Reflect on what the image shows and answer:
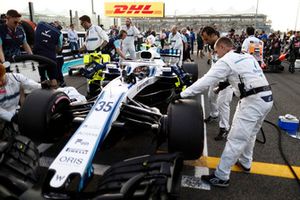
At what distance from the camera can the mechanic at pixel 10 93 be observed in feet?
10.1

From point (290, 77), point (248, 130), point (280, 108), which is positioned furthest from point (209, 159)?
point (290, 77)

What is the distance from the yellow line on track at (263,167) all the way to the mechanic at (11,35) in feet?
12.6

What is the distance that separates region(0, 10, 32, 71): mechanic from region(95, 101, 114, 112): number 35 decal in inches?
115

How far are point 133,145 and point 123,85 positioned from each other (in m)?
0.84

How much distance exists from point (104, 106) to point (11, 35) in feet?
10.8

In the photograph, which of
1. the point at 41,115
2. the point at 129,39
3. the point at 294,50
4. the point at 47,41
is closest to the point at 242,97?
the point at 41,115

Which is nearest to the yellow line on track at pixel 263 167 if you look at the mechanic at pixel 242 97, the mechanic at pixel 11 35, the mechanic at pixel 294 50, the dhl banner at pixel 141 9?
the mechanic at pixel 242 97

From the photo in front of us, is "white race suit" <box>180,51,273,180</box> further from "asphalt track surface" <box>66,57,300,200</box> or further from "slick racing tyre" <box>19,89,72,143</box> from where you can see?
"slick racing tyre" <box>19,89,72,143</box>

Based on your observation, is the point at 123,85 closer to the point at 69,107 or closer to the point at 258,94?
the point at 69,107

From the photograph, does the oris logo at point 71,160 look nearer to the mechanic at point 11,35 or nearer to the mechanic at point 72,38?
the mechanic at point 11,35

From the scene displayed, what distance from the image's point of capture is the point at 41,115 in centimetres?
261

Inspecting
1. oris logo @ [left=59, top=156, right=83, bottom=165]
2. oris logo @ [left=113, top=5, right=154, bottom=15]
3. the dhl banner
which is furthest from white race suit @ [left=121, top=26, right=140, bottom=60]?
oris logo @ [left=113, top=5, right=154, bottom=15]

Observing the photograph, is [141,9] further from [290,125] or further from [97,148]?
[97,148]

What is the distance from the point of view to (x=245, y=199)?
2.41m
